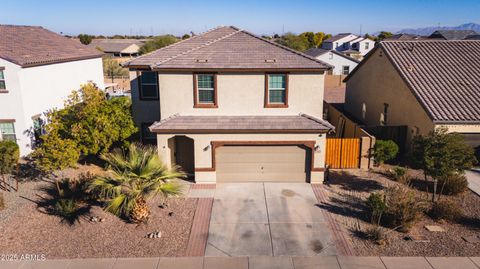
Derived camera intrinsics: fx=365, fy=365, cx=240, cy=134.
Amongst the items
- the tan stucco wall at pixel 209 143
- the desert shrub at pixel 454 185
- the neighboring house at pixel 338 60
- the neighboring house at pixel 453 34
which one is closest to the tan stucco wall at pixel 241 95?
the tan stucco wall at pixel 209 143

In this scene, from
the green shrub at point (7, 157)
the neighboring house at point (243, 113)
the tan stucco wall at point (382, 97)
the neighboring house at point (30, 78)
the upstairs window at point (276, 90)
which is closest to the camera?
the neighboring house at point (243, 113)

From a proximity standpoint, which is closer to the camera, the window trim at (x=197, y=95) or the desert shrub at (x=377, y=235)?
the desert shrub at (x=377, y=235)

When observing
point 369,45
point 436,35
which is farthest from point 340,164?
point 369,45

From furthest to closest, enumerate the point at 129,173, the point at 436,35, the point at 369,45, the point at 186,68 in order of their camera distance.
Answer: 1. the point at 369,45
2. the point at 436,35
3. the point at 186,68
4. the point at 129,173

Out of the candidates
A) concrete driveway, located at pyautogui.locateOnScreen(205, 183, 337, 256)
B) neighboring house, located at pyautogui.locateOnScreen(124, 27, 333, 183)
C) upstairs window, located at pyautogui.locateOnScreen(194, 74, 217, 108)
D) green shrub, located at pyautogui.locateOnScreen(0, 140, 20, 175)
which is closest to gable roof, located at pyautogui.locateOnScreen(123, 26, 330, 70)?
neighboring house, located at pyautogui.locateOnScreen(124, 27, 333, 183)

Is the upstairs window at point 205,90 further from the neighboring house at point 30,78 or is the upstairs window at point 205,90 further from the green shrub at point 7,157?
the neighboring house at point 30,78

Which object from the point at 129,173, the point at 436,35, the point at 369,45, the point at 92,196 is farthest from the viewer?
the point at 369,45

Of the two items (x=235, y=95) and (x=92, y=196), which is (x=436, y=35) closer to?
(x=235, y=95)
